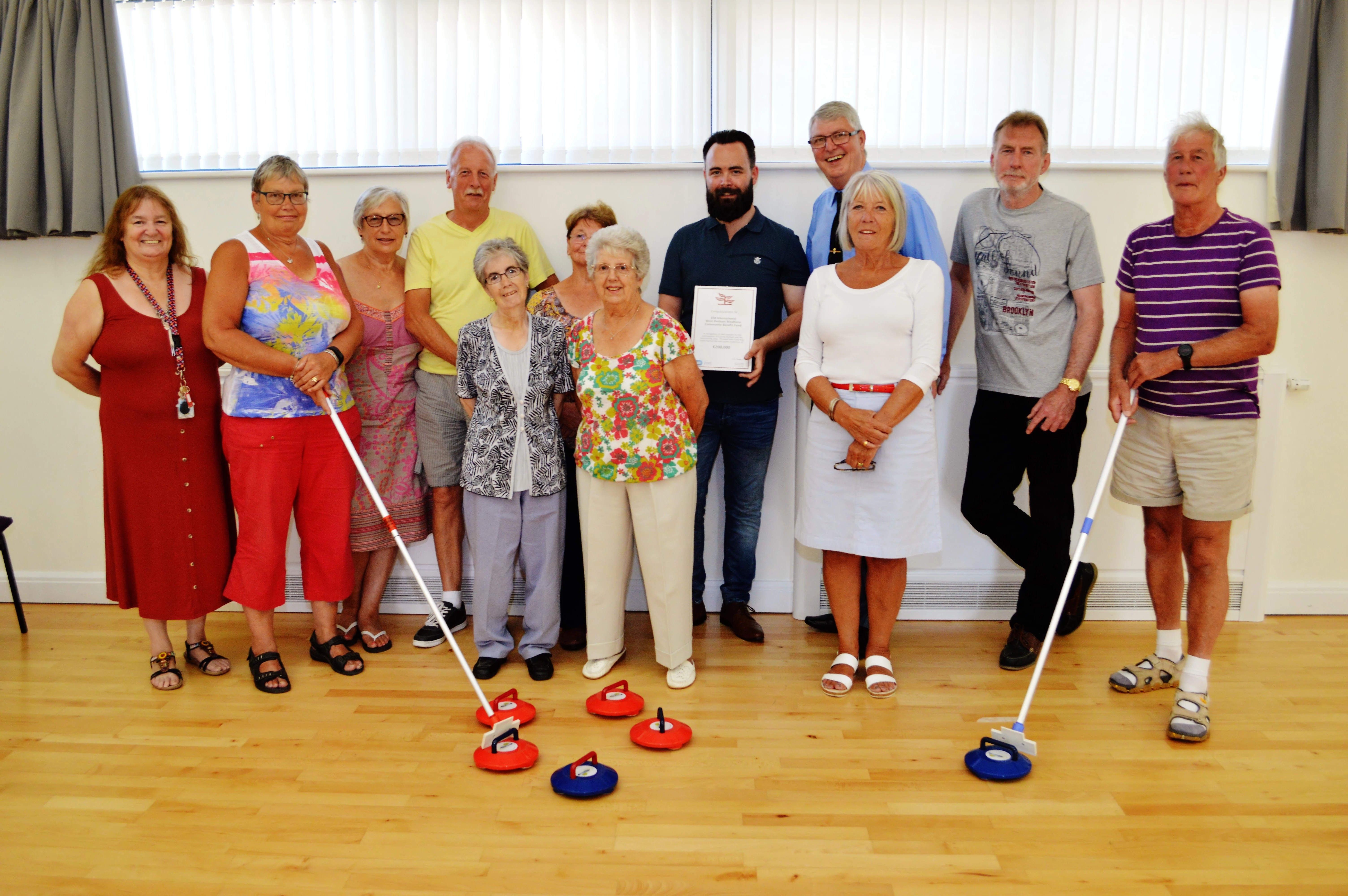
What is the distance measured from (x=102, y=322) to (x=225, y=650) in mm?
1294

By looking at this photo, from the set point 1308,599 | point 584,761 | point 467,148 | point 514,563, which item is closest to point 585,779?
point 584,761

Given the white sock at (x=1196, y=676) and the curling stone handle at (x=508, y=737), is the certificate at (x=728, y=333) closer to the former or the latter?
the curling stone handle at (x=508, y=737)

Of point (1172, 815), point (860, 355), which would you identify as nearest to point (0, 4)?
point (860, 355)

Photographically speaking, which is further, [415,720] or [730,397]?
[730,397]

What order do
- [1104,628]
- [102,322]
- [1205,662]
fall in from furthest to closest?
[1104,628]
[102,322]
[1205,662]

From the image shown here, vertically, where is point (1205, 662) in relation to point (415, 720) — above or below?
above

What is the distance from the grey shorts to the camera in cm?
319

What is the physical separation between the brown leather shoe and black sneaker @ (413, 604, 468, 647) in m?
1.04

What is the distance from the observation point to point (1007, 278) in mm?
2934

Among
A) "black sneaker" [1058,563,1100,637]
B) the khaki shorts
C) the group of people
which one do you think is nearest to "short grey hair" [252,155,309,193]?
the group of people

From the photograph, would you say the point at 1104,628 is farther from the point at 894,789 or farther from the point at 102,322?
the point at 102,322

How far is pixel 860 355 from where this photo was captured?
273 centimetres

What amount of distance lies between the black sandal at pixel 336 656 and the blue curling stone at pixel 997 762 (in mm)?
2032

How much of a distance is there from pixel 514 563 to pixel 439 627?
0.65 meters
